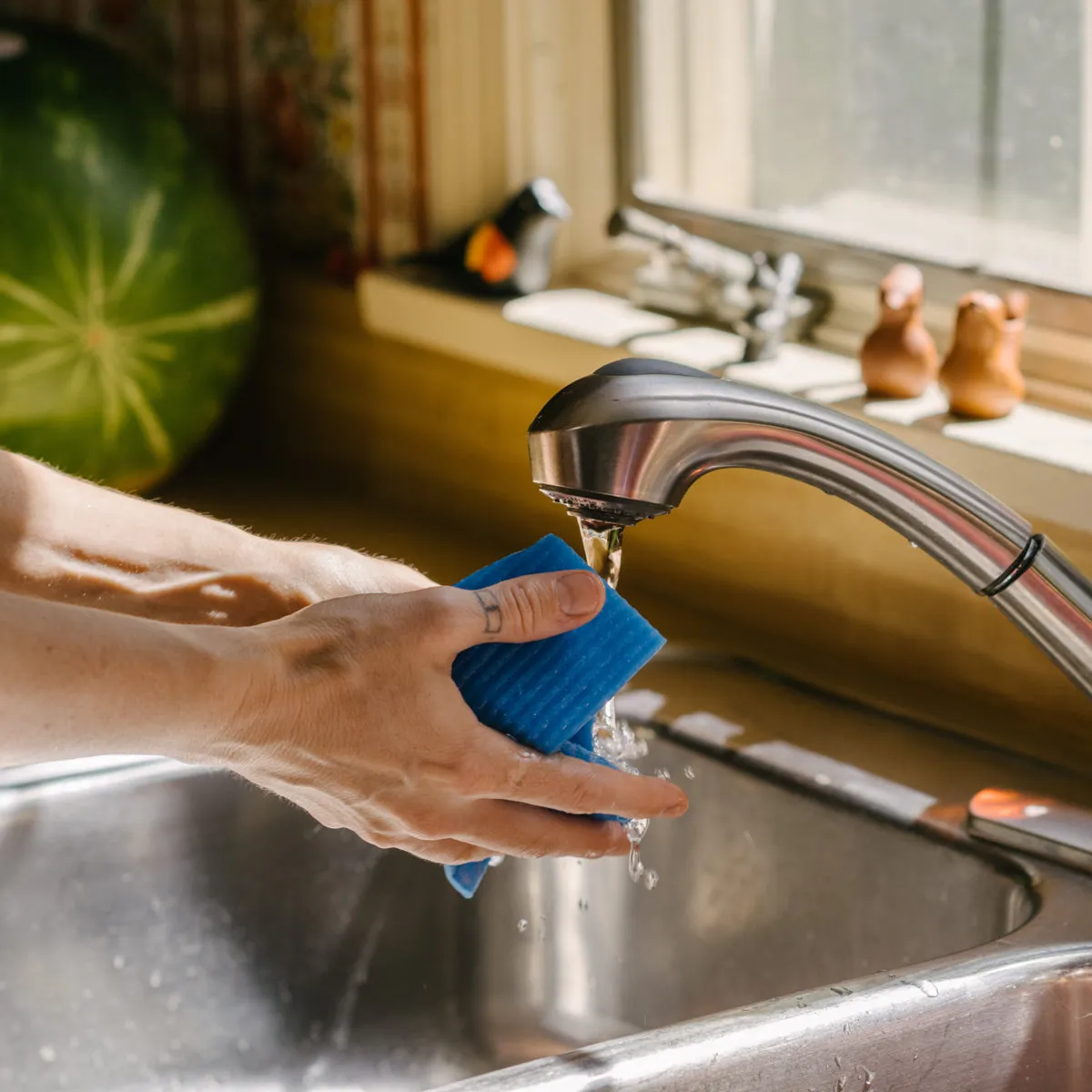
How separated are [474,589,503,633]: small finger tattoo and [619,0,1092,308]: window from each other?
52 centimetres

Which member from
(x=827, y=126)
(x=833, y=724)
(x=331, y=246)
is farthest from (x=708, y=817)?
(x=331, y=246)

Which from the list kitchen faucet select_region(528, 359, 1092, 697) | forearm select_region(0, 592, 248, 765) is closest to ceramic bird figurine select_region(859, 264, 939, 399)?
kitchen faucet select_region(528, 359, 1092, 697)

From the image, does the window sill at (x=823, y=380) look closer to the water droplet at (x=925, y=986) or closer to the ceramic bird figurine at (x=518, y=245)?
the ceramic bird figurine at (x=518, y=245)

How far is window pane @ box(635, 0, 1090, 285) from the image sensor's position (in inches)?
40.1

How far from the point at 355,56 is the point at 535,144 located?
0.19 m

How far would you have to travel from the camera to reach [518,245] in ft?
3.98

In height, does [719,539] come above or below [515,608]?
below

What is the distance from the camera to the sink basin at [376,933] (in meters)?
0.90

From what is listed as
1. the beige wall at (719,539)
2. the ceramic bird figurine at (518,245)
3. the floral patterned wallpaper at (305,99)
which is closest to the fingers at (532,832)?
the beige wall at (719,539)

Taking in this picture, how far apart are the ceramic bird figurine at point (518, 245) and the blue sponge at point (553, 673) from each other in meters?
0.57

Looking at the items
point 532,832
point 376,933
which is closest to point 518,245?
point 376,933

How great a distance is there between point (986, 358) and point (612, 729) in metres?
0.35

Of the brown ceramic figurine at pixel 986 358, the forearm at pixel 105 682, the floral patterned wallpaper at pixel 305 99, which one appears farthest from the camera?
the floral patterned wallpaper at pixel 305 99

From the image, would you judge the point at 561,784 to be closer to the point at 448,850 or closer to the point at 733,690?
the point at 448,850
